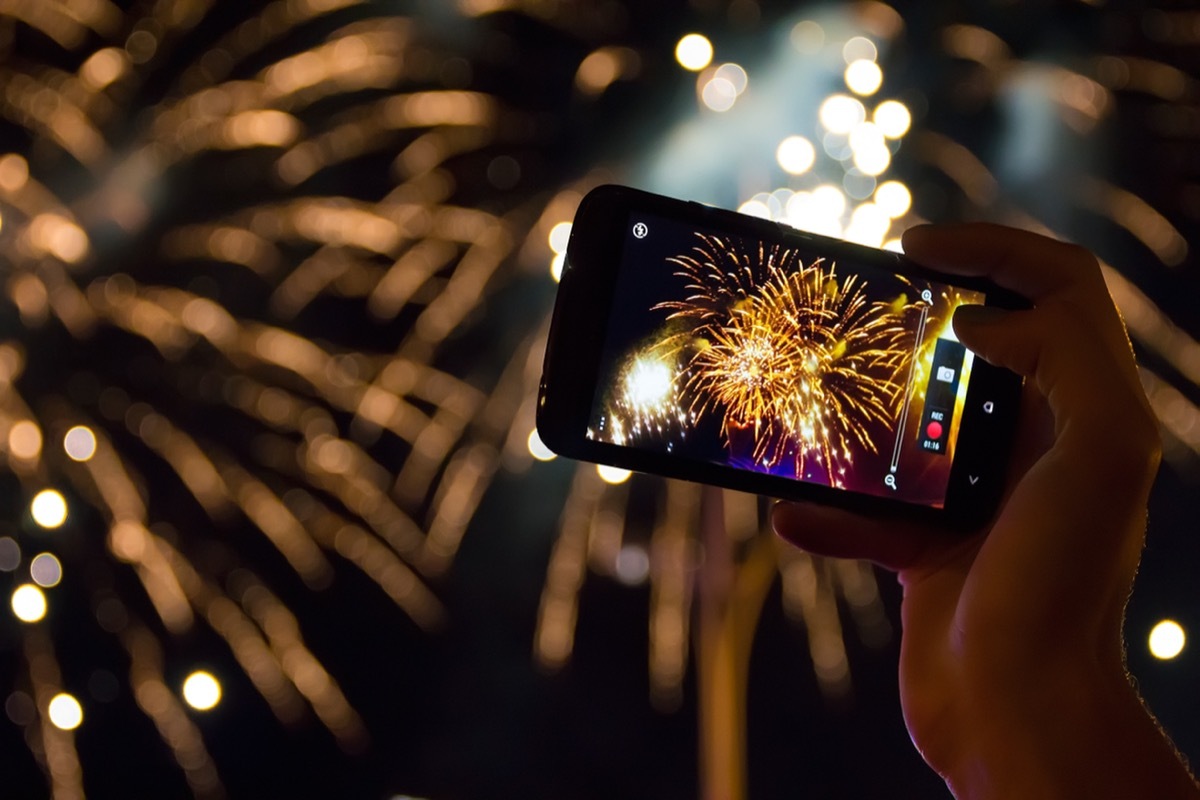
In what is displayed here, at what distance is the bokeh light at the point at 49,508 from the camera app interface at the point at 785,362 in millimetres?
1540

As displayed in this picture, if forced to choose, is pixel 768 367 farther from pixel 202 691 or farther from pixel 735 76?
pixel 202 691

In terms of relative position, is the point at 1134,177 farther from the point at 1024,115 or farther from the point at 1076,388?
the point at 1076,388

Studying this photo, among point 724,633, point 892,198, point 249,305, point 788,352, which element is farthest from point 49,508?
point 892,198

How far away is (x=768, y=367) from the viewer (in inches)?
30.6

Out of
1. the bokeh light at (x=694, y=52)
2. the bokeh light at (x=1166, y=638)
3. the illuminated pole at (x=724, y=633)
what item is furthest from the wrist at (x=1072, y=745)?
the bokeh light at (x=1166, y=638)

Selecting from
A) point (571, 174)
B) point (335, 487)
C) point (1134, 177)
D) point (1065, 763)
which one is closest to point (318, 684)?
point (335, 487)

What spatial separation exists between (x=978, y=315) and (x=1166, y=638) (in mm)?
1640

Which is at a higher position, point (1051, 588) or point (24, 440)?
point (1051, 588)

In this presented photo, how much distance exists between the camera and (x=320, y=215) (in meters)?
1.84

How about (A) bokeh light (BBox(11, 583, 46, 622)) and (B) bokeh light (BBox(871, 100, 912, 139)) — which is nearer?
(B) bokeh light (BBox(871, 100, 912, 139))

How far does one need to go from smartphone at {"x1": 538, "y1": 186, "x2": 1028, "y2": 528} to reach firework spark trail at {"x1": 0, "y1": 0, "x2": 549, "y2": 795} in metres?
1.18

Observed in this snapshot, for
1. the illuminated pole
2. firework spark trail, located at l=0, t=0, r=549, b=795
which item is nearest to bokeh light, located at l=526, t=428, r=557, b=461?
firework spark trail, located at l=0, t=0, r=549, b=795

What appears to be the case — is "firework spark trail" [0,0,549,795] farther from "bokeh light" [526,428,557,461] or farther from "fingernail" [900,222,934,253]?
"fingernail" [900,222,934,253]

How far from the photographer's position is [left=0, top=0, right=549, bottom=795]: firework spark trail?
167 centimetres
